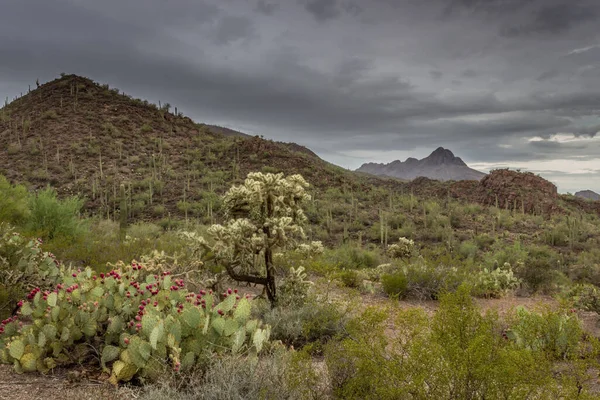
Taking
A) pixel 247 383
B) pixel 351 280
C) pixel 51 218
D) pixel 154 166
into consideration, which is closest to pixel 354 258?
pixel 351 280

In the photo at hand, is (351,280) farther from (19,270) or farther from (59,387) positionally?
(59,387)

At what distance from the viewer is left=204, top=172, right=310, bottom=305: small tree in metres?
6.52

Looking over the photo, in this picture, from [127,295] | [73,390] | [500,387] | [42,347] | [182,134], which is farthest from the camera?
[182,134]

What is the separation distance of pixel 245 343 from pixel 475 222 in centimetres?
2943

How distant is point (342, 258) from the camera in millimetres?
15453

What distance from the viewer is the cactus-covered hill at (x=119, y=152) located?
31.4 meters

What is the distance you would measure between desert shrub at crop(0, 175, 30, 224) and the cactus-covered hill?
14932 mm

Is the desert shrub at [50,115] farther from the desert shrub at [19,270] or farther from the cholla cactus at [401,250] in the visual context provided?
the desert shrub at [19,270]

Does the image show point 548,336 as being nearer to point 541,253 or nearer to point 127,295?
point 127,295

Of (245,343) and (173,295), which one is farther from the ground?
(173,295)

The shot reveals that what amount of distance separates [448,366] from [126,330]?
Answer: 3.56 metres

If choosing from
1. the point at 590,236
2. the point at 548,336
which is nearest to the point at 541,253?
the point at 590,236

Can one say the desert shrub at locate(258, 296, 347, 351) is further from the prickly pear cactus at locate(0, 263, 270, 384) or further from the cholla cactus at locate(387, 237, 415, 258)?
the cholla cactus at locate(387, 237, 415, 258)

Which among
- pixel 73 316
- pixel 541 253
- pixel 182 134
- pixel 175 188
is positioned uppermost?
pixel 182 134
